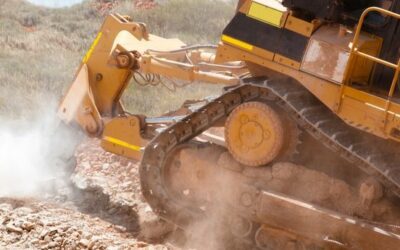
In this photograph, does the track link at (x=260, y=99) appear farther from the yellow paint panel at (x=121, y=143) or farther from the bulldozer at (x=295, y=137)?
the yellow paint panel at (x=121, y=143)

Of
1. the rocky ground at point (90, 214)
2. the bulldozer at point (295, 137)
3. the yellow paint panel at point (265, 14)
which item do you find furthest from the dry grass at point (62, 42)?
the yellow paint panel at point (265, 14)

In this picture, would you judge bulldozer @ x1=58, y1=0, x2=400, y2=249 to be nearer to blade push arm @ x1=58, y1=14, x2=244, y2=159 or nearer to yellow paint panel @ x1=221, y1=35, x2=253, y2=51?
yellow paint panel @ x1=221, y1=35, x2=253, y2=51

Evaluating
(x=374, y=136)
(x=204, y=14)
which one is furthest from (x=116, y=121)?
(x=204, y=14)

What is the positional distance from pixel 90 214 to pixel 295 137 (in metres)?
2.62

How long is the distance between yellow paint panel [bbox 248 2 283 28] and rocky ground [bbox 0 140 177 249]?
86.2 inches

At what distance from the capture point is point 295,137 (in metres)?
6.77

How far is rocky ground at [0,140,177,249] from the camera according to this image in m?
7.06

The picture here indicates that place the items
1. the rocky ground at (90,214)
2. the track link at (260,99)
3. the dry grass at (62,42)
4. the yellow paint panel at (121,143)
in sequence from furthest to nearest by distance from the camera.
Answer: the dry grass at (62,42), the yellow paint panel at (121,143), the rocky ground at (90,214), the track link at (260,99)

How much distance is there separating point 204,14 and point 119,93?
1379 centimetres

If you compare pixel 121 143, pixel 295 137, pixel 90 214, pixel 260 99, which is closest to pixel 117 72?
pixel 121 143

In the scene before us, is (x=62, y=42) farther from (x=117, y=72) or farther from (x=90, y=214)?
(x=90, y=214)

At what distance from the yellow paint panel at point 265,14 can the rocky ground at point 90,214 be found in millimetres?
2189

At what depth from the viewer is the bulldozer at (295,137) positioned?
6320mm

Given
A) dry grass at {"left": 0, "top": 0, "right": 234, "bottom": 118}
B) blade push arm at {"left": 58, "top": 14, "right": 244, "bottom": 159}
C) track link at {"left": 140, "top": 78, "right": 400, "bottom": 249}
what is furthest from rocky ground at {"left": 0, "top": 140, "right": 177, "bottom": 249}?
dry grass at {"left": 0, "top": 0, "right": 234, "bottom": 118}
